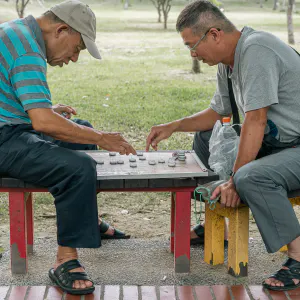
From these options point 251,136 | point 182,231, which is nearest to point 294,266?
point 182,231

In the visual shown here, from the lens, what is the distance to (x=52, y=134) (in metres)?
3.31

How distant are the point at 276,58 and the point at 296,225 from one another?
0.93 metres

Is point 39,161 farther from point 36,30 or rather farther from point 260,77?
point 260,77

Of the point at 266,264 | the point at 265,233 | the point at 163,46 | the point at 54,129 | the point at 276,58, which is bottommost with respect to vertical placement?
the point at 163,46

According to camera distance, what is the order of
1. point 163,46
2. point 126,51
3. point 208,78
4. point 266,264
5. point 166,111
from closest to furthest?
1. point 266,264
2. point 166,111
3. point 208,78
4. point 126,51
5. point 163,46

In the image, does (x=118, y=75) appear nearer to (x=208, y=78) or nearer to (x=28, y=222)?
(x=208, y=78)

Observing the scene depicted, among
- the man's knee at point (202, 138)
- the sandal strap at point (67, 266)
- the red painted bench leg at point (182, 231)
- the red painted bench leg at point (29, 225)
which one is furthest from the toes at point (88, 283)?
the man's knee at point (202, 138)

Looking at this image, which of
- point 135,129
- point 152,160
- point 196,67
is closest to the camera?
point 152,160

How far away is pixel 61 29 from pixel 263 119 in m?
1.23

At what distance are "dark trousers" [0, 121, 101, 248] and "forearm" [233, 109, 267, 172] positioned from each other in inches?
33.1

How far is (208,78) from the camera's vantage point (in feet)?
37.2

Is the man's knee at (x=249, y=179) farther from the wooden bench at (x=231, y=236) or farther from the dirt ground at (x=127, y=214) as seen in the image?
the dirt ground at (x=127, y=214)

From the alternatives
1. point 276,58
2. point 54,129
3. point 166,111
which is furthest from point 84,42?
point 166,111

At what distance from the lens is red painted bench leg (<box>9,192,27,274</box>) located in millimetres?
3400
